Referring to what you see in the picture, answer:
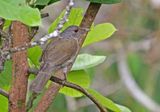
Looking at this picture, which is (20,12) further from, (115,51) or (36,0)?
(115,51)

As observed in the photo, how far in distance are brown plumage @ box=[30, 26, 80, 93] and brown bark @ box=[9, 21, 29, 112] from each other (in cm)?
3

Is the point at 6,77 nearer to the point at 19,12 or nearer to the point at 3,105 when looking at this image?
the point at 3,105

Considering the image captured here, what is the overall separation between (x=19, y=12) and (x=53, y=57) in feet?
1.20

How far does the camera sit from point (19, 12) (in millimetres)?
757

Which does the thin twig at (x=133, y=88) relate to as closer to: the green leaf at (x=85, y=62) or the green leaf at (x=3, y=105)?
the green leaf at (x=85, y=62)

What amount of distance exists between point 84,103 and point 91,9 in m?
3.07

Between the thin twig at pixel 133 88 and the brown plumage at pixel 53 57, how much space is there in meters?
2.43

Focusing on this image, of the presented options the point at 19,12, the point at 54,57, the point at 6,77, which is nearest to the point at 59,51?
the point at 54,57

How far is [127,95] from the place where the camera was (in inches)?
160

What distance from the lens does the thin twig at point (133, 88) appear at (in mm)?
3695

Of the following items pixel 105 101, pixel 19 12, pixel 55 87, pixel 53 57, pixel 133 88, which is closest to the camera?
pixel 19 12

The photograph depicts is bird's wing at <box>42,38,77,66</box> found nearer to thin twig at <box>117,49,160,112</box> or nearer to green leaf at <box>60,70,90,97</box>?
green leaf at <box>60,70,90,97</box>

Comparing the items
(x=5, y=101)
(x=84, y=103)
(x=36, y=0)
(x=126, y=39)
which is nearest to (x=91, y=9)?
(x=36, y=0)

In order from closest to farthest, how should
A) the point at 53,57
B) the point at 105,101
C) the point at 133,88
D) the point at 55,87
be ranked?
the point at 55,87, the point at 105,101, the point at 53,57, the point at 133,88
